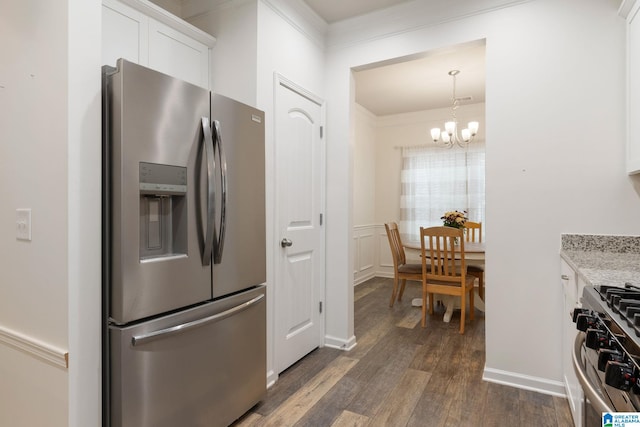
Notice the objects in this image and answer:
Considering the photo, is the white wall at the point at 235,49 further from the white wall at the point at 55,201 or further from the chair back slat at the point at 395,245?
the chair back slat at the point at 395,245

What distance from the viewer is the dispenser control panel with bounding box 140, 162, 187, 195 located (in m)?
1.44

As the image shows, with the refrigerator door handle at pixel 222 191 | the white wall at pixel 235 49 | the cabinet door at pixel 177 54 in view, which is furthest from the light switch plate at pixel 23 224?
the white wall at pixel 235 49

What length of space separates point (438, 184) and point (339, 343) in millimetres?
3650

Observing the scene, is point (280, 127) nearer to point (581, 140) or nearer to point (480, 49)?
point (581, 140)

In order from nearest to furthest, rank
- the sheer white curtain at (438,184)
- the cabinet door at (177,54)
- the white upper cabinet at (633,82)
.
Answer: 1. the white upper cabinet at (633,82)
2. the cabinet door at (177,54)
3. the sheer white curtain at (438,184)

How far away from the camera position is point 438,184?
18.9 feet

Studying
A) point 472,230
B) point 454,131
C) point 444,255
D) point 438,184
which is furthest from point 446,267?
point 438,184

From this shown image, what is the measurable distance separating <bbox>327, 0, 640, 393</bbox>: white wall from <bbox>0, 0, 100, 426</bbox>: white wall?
236cm

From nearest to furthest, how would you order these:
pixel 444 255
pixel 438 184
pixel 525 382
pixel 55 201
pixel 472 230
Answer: pixel 55 201
pixel 525 382
pixel 444 255
pixel 472 230
pixel 438 184

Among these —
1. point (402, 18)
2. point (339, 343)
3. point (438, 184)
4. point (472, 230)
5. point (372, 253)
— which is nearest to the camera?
point (402, 18)

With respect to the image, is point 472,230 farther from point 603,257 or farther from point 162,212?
point 162,212

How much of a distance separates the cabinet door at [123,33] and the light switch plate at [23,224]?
891 millimetres

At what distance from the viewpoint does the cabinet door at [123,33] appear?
1858 mm

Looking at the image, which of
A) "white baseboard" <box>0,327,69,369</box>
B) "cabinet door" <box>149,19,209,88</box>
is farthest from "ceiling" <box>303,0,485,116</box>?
"white baseboard" <box>0,327,69,369</box>
